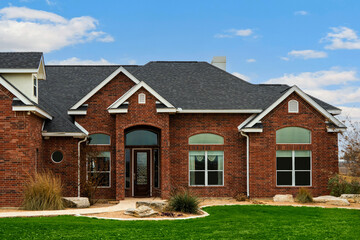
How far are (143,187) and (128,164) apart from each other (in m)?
1.44

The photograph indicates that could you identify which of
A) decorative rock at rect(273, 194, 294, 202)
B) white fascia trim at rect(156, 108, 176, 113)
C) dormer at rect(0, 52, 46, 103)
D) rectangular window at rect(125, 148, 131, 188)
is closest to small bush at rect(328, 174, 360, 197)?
decorative rock at rect(273, 194, 294, 202)

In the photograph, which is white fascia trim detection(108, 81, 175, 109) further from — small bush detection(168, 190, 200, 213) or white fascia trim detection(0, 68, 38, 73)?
small bush detection(168, 190, 200, 213)

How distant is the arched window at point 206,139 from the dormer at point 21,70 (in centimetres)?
812

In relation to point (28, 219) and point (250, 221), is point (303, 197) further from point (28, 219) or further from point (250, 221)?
point (28, 219)

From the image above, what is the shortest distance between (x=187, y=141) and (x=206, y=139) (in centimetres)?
100

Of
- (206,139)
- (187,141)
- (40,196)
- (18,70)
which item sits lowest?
(40,196)

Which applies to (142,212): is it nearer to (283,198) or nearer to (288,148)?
(283,198)

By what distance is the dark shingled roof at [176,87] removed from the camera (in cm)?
2344

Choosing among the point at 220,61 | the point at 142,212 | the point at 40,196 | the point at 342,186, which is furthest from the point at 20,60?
the point at 342,186

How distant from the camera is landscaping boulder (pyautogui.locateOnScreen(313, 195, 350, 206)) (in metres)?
20.2

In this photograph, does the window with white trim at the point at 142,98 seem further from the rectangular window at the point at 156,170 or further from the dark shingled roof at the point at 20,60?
the dark shingled roof at the point at 20,60

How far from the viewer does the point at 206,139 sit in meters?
23.3

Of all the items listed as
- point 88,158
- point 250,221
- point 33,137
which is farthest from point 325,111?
point 33,137

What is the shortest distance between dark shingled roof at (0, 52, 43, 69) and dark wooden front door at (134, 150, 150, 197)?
6903 mm
